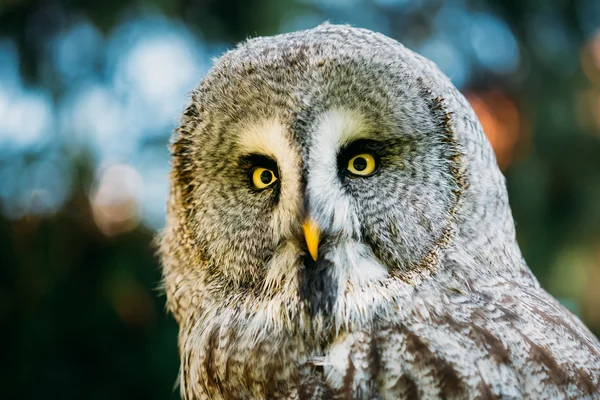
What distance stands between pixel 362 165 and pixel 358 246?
15 centimetres

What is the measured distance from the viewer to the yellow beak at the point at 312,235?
1.12 metres

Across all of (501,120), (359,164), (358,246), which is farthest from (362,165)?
(501,120)

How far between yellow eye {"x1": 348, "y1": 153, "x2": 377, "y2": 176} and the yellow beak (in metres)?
0.14

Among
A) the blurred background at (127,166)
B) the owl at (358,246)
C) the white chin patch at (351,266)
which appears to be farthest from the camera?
the blurred background at (127,166)

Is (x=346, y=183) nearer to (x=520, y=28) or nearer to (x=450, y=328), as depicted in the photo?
(x=450, y=328)

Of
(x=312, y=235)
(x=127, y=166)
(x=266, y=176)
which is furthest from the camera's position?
(x=127, y=166)

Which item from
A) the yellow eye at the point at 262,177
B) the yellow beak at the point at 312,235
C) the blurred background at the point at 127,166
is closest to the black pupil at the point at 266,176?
the yellow eye at the point at 262,177

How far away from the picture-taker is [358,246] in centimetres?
118

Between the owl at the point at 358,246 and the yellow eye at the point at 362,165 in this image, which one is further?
the yellow eye at the point at 362,165

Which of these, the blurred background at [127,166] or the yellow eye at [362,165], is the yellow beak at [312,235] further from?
the blurred background at [127,166]

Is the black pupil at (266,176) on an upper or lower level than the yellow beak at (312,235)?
upper

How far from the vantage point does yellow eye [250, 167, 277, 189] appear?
1.24 m

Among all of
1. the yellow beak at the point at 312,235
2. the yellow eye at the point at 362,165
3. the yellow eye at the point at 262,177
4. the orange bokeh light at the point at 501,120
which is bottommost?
the yellow beak at the point at 312,235

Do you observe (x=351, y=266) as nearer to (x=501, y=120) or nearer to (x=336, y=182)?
(x=336, y=182)
